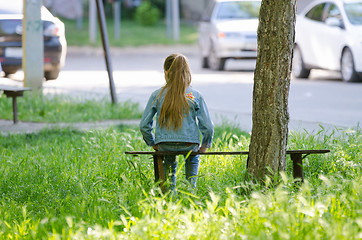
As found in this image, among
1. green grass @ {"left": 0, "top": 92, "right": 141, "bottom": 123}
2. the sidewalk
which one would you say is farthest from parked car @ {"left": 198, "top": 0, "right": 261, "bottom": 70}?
the sidewalk

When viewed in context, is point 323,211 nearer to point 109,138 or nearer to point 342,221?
point 342,221

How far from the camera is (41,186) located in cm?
521

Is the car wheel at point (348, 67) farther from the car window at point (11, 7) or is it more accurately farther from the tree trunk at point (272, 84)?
the tree trunk at point (272, 84)

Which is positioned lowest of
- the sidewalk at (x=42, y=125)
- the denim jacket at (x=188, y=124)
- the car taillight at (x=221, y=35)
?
the sidewalk at (x=42, y=125)

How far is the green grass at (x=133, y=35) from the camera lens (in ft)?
93.6

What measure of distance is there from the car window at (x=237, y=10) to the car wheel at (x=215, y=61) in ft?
3.10

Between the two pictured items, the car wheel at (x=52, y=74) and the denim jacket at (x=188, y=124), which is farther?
the car wheel at (x=52, y=74)

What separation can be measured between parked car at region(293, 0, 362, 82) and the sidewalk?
241 inches

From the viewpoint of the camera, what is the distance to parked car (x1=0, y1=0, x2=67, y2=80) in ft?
41.2

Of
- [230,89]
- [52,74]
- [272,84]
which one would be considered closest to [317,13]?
[230,89]

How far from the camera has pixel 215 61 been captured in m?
17.2

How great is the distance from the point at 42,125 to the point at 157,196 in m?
4.54

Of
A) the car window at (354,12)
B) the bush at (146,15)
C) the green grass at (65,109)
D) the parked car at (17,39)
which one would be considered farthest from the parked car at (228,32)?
the bush at (146,15)

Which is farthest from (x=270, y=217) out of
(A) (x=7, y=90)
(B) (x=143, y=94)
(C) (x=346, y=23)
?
(C) (x=346, y=23)
